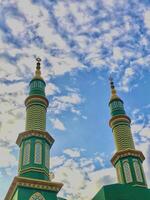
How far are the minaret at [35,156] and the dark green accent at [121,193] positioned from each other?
3.05m

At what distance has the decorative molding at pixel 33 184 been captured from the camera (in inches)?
882

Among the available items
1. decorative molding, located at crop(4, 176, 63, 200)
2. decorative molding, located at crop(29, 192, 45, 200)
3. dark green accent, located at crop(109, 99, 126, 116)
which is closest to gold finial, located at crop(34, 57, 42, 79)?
dark green accent, located at crop(109, 99, 126, 116)

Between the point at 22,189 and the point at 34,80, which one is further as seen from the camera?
the point at 34,80

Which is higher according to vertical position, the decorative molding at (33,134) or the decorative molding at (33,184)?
the decorative molding at (33,134)

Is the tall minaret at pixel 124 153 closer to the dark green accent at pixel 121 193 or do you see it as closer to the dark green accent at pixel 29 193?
the dark green accent at pixel 121 193

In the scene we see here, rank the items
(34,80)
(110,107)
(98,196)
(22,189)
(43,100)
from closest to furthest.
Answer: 1. (22,189)
2. (98,196)
3. (43,100)
4. (34,80)
5. (110,107)

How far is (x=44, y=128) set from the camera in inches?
1062

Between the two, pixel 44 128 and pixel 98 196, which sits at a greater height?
pixel 44 128

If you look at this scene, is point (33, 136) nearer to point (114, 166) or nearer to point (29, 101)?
point (29, 101)

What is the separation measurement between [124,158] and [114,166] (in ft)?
4.47

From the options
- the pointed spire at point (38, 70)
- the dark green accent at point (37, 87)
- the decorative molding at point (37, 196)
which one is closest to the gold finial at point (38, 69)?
the pointed spire at point (38, 70)

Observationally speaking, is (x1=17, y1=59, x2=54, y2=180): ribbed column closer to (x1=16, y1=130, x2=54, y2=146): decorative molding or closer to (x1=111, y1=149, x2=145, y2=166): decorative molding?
(x1=16, y1=130, x2=54, y2=146): decorative molding

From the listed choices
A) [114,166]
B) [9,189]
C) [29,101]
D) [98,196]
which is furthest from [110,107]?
[9,189]

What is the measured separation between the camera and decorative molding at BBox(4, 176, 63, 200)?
882 inches
